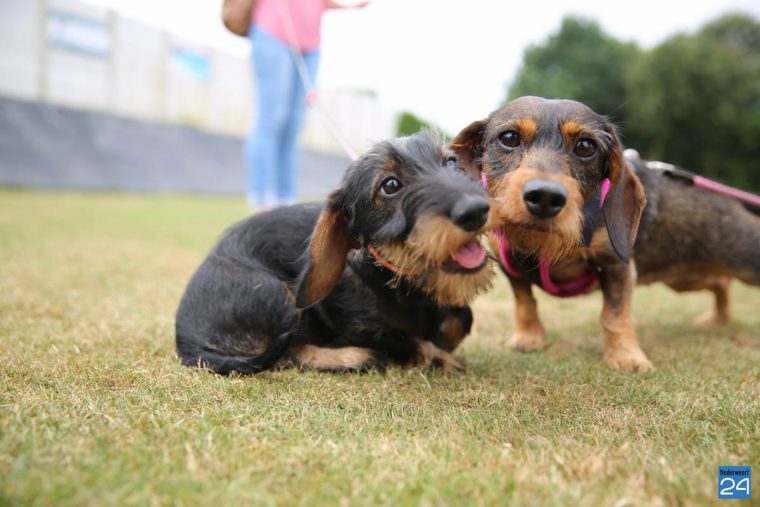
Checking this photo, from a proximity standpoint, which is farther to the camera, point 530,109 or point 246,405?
point 530,109

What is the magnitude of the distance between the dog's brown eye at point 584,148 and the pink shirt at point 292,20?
11.6 ft

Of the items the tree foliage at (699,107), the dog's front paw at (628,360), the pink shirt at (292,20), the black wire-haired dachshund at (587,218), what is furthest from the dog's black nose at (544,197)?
the tree foliage at (699,107)

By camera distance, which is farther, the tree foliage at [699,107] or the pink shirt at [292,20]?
the tree foliage at [699,107]

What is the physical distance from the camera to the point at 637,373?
2891mm

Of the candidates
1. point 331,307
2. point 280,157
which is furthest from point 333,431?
point 280,157

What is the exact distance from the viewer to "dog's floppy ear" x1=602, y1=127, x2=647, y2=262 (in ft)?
9.21

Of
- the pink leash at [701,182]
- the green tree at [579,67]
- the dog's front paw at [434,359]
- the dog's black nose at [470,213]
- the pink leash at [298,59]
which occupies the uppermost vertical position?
the green tree at [579,67]

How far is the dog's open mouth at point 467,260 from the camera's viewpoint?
222 cm

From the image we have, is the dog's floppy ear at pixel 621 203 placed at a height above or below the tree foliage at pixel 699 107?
below

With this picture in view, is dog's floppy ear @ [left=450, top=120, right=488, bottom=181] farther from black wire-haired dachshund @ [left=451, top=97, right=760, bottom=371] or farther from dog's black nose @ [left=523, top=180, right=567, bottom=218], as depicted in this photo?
dog's black nose @ [left=523, top=180, right=567, bottom=218]

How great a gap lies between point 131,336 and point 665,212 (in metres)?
3.63

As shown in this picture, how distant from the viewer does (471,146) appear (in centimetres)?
315

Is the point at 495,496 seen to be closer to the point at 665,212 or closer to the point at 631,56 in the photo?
the point at 665,212

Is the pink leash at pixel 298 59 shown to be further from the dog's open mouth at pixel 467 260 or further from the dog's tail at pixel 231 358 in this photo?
the dog's open mouth at pixel 467 260
